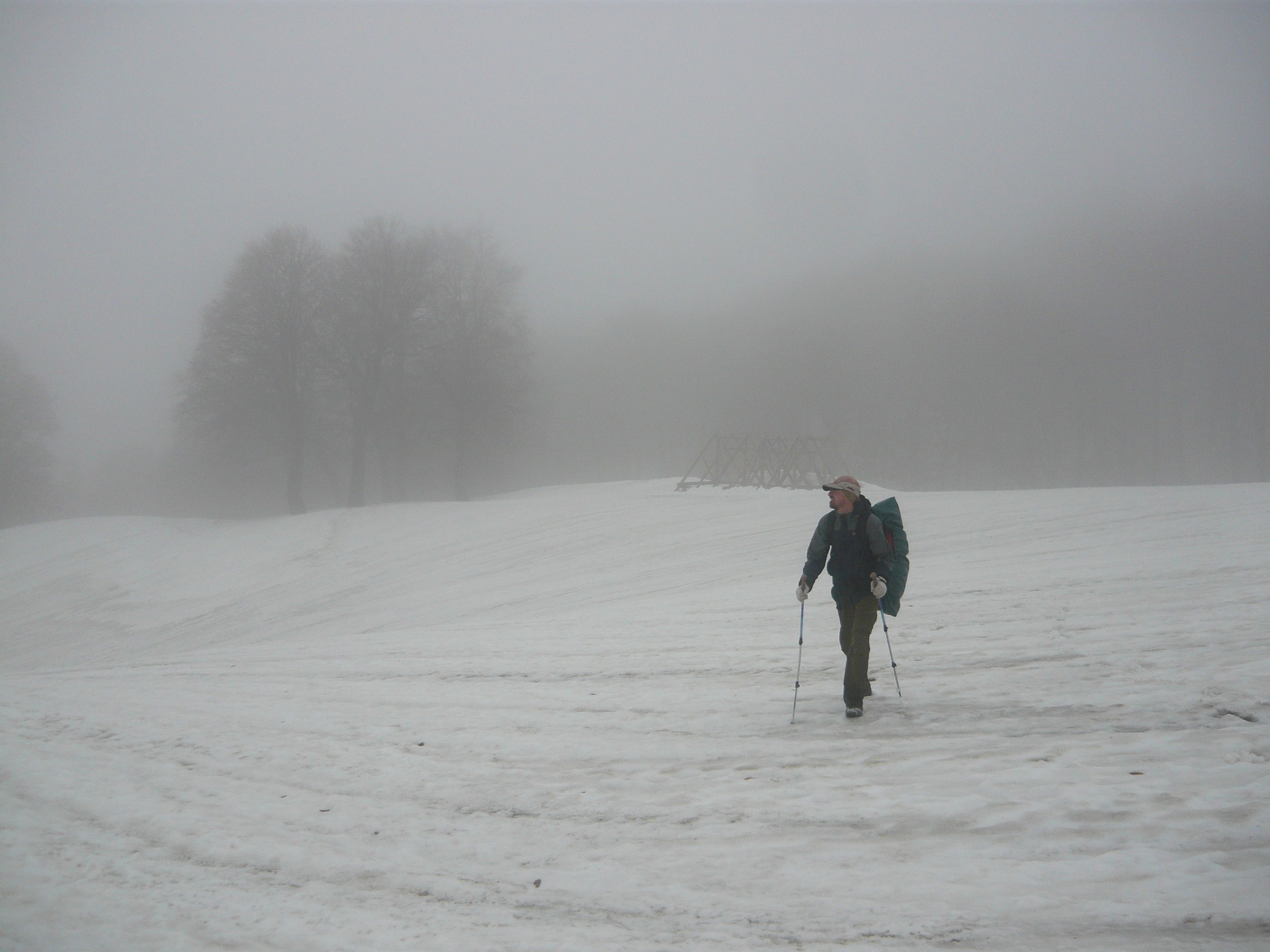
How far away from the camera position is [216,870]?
4668 millimetres

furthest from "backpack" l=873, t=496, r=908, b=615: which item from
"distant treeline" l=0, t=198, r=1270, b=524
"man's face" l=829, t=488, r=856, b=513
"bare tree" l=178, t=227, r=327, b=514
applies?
"bare tree" l=178, t=227, r=327, b=514

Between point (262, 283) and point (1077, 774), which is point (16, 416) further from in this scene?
point (1077, 774)

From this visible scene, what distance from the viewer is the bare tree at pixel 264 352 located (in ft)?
119

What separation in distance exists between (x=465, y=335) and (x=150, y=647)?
2539cm

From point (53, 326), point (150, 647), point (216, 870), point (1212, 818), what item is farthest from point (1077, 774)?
point (53, 326)

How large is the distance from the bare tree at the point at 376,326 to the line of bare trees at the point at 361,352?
63 mm

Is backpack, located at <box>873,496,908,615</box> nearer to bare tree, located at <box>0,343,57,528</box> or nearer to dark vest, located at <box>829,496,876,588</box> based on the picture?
dark vest, located at <box>829,496,876,588</box>

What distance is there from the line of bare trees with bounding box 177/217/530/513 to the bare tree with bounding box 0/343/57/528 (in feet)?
35.2

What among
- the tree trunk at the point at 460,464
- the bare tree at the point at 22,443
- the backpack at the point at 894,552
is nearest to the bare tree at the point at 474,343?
the tree trunk at the point at 460,464

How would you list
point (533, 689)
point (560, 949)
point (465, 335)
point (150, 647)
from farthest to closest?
point (465, 335) < point (150, 647) < point (533, 689) < point (560, 949)

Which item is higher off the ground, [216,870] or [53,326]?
[53,326]

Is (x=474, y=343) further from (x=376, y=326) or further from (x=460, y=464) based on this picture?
(x=460, y=464)

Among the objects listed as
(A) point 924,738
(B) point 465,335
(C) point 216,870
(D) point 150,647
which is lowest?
(D) point 150,647

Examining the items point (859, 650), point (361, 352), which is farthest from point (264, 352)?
point (859, 650)
